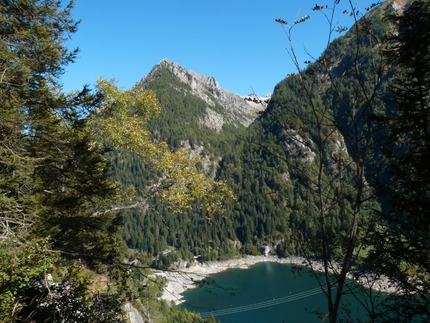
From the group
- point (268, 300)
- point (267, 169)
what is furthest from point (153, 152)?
point (268, 300)

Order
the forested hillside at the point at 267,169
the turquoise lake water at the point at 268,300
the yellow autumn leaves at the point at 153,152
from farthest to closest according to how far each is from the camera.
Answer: the turquoise lake water at the point at 268,300 < the yellow autumn leaves at the point at 153,152 < the forested hillside at the point at 267,169

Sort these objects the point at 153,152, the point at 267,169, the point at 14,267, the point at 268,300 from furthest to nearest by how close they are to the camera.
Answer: the point at 268,300 → the point at 153,152 → the point at 267,169 → the point at 14,267

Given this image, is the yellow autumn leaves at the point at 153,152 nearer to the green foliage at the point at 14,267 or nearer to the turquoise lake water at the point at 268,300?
the green foliage at the point at 14,267

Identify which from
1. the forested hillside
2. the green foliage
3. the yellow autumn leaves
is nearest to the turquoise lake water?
the yellow autumn leaves

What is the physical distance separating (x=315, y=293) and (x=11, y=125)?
6595 cm

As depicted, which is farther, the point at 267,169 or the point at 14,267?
the point at 267,169

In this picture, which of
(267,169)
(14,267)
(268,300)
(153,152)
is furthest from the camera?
(268,300)

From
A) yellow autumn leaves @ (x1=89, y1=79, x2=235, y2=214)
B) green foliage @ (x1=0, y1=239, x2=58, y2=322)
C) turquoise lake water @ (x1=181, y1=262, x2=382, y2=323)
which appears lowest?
turquoise lake water @ (x1=181, y1=262, x2=382, y2=323)

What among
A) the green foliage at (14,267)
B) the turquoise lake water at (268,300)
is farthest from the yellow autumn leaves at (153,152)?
the turquoise lake water at (268,300)

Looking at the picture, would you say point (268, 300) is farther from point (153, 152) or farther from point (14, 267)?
point (14, 267)

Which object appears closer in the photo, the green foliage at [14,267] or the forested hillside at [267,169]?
the forested hillside at [267,169]

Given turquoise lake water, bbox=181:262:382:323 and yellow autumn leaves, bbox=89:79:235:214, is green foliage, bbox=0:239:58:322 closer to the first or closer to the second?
yellow autumn leaves, bbox=89:79:235:214

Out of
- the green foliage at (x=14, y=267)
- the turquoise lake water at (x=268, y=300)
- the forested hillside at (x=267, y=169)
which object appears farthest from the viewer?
the turquoise lake water at (x=268, y=300)

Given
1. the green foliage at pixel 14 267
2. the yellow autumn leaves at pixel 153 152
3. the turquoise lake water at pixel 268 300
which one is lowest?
the turquoise lake water at pixel 268 300
